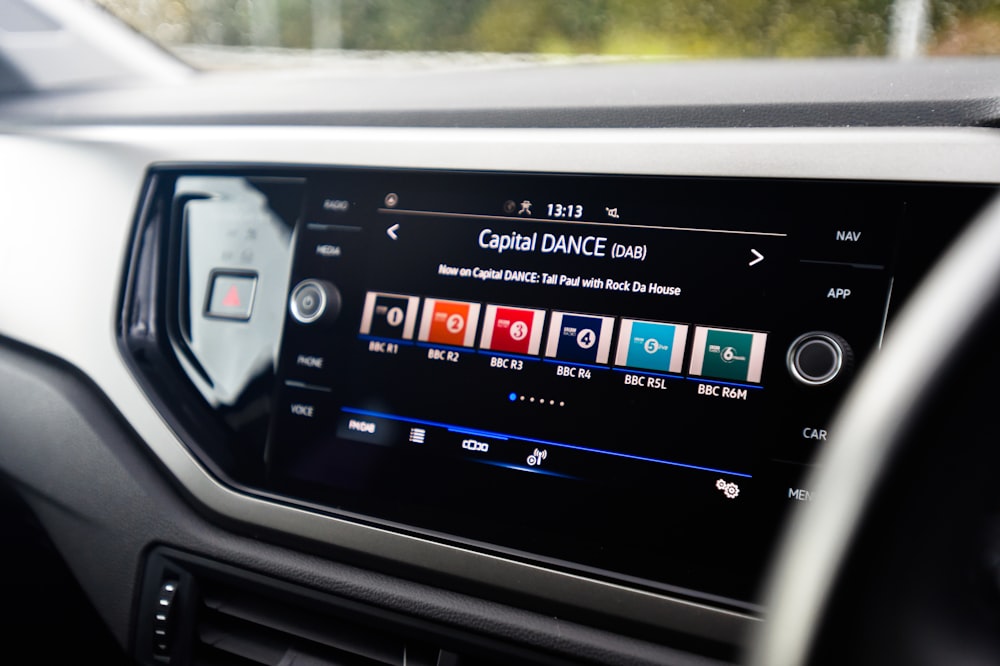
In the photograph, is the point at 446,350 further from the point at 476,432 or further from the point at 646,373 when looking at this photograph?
the point at 646,373

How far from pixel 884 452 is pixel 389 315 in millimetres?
709

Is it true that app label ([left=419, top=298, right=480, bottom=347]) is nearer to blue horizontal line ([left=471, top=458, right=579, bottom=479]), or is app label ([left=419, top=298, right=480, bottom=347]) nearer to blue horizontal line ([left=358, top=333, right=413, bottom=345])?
blue horizontal line ([left=358, top=333, right=413, bottom=345])

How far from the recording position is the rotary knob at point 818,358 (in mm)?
854

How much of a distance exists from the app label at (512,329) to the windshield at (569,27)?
474 millimetres

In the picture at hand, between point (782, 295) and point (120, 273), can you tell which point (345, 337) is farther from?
point (782, 295)

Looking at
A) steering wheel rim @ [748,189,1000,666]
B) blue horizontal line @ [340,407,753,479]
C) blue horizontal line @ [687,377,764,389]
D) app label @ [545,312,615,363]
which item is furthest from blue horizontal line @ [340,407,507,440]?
steering wheel rim @ [748,189,1000,666]

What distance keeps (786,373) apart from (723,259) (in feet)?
0.41

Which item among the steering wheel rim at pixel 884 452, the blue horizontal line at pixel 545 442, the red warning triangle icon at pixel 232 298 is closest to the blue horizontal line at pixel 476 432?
the blue horizontal line at pixel 545 442

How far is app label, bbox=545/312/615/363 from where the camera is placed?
950mm

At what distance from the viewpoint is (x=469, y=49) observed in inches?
56.6

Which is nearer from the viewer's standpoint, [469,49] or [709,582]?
[709,582]

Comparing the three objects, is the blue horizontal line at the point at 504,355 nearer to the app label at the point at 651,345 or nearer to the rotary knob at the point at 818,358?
the app label at the point at 651,345

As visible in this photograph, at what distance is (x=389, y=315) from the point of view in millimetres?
1059

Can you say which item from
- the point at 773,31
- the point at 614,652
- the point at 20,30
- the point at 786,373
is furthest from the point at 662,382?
the point at 20,30
